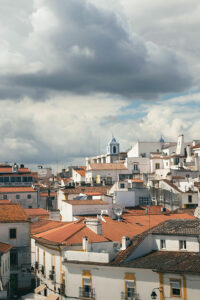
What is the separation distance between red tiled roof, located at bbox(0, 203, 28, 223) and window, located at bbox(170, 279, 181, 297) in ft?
73.3

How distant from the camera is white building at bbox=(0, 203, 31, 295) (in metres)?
48.4

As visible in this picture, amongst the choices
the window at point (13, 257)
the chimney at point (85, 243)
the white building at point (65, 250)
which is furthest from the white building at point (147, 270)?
the window at point (13, 257)

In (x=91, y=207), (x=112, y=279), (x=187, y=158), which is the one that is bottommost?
(x=112, y=279)

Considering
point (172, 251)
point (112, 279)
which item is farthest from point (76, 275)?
point (172, 251)

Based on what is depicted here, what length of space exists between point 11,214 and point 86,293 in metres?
18.3

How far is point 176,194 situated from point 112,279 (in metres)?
43.0

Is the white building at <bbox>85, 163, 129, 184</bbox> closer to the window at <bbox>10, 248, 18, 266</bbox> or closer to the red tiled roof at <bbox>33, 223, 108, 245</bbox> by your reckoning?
the window at <bbox>10, 248, 18, 266</bbox>

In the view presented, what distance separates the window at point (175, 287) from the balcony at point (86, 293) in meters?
6.46

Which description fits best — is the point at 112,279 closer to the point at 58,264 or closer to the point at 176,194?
the point at 58,264

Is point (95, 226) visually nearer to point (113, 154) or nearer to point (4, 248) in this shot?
point (4, 248)

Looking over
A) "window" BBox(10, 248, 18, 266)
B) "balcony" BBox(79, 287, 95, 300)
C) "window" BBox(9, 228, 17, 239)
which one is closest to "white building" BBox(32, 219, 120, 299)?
"balcony" BBox(79, 287, 95, 300)

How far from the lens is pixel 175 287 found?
31.5 metres

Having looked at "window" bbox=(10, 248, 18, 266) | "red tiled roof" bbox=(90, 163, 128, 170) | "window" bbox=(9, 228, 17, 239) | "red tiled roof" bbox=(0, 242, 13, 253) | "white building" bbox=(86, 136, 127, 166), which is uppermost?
"white building" bbox=(86, 136, 127, 166)

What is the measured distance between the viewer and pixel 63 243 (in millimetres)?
38375
